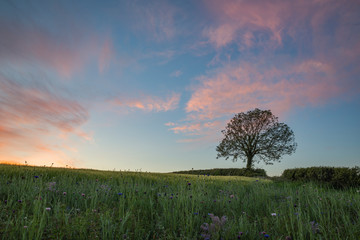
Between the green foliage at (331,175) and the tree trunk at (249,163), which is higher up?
the tree trunk at (249,163)

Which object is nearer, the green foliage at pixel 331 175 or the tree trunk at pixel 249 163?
the green foliage at pixel 331 175

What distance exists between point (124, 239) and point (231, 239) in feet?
4.92

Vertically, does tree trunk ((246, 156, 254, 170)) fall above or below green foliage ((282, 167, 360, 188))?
above

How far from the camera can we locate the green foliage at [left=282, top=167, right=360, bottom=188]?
554 inches

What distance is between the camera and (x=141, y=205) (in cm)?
515

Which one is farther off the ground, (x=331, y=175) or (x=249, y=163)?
(x=249, y=163)

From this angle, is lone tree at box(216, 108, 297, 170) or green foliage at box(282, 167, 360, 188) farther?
lone tree at box(216, 108, 297, 170)

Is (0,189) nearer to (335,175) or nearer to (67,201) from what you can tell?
(67,201)

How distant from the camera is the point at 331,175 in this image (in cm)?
1568

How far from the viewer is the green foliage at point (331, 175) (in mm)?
14062

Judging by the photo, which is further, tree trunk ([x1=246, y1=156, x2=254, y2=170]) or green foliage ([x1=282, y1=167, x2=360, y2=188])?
tree trunk ([x1=246, y1=156, x2=254, y2=170])

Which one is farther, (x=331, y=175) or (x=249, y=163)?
(x=249, y=163)

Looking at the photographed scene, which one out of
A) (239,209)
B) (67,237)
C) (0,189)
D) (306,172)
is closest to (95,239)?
(67,237)

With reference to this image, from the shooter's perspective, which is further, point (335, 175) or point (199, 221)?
point (335, 175)
